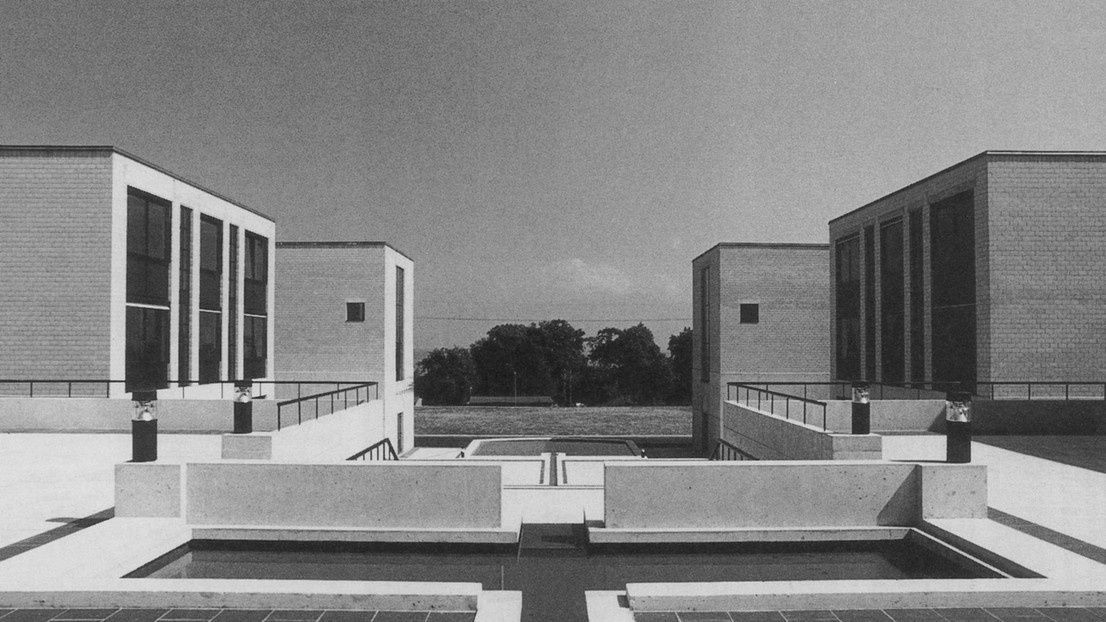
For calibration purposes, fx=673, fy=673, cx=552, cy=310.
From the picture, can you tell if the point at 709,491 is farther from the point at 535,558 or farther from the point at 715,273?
the point at 715,273

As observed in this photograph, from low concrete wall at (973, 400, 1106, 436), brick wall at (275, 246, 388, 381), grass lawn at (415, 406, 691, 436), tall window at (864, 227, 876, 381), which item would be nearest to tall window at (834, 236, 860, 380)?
tall window at (864, 227, 876, 381)

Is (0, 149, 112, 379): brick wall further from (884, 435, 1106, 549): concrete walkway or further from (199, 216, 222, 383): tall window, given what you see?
(884, 435, 1106, 549): concrete walkway

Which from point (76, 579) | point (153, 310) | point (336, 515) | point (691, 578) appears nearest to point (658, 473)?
point (691, 578)

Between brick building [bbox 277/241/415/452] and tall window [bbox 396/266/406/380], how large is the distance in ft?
4.59

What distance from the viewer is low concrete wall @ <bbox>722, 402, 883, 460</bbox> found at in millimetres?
9523

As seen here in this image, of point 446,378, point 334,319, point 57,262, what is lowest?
point 446,378

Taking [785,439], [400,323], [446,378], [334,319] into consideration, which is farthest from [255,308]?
[446,378]

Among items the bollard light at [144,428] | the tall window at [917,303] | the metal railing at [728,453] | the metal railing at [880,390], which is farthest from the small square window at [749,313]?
the bollard light at [144,428]

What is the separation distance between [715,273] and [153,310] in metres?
21.4

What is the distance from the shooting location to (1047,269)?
1780 cm

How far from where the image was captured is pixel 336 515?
790 cm

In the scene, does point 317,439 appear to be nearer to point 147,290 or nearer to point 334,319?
point 147,290

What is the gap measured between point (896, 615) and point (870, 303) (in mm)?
22312

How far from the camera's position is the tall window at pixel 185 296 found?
70.9 feet
